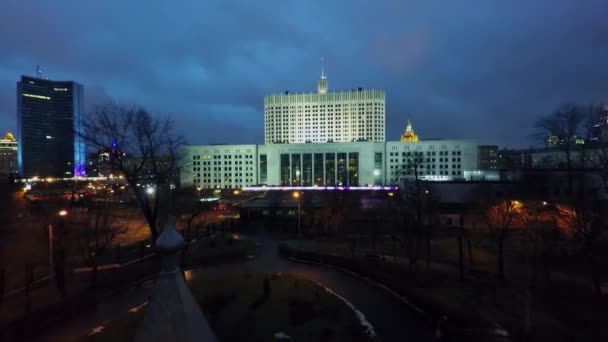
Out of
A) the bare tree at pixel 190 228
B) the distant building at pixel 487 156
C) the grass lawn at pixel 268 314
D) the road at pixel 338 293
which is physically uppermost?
the distant building at pixel 487 156

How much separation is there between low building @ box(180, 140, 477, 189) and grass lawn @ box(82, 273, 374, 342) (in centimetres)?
7178

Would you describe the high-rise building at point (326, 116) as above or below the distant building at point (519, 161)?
above

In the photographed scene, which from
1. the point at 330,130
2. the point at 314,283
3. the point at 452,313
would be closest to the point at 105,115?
the point at 314,283

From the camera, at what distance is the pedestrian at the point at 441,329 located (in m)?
11.2

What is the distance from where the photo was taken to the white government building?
88.8 metres

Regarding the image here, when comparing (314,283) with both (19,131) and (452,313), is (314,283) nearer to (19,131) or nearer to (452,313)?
(452,313)

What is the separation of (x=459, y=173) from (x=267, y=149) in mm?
53441

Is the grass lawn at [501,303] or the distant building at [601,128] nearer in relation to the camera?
the grass lawn at [501,303]

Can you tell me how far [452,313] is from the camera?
41.3 ft

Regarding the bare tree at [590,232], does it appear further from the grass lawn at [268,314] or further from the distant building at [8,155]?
the distant building at [8,155]

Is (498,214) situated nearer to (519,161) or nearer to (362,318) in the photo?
(362,318)

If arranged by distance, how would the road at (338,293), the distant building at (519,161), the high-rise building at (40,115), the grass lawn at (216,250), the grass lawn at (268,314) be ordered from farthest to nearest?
the high-rise building at (40,115) → the distant building at (519,161) → the grass lawn at (216,250) → the road at (338,293) → the grass lawn at (268,314)

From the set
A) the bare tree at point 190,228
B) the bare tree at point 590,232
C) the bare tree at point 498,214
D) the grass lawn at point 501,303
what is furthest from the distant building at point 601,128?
the bare tree at point 190,228

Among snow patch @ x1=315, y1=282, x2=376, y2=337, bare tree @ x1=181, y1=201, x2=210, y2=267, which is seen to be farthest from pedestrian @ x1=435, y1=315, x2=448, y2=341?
bare tree @ x1=181, y1=201, x2=210, y2=267
